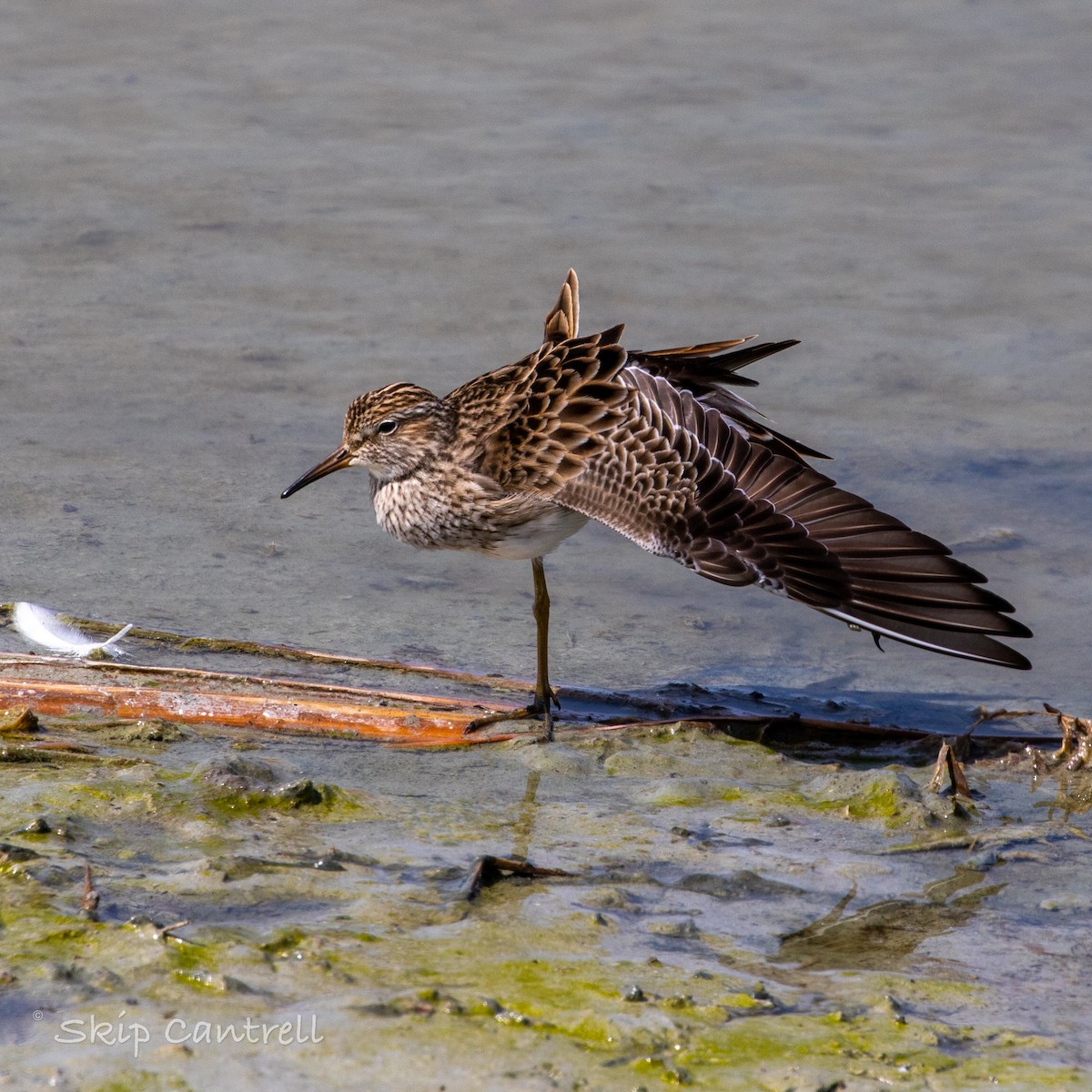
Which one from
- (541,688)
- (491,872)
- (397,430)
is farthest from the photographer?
(397,430)

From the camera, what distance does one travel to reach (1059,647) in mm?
7215

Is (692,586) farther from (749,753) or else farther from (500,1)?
(500,1)

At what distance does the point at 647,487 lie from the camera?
5.92 meters

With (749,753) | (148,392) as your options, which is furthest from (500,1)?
(749,753)

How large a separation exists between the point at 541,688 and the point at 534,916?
187 cm

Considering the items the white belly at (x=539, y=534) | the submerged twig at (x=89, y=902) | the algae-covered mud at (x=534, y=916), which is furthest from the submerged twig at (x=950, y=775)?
the submerged twig at (x=89, y=902)

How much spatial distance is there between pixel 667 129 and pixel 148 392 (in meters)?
4.77

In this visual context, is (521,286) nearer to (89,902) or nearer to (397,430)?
(397,430)

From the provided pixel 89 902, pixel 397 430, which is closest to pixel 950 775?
pixel 397 430

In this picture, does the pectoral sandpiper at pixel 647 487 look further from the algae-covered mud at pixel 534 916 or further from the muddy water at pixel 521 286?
the muddy water at pixel 521 286

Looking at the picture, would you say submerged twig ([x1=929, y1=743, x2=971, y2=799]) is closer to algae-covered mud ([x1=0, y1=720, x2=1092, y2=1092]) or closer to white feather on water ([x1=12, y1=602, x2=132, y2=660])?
algae-covered mud ([x1=0, y1=720, x2=1092, y2=1092])

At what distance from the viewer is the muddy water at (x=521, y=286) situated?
7250 mm

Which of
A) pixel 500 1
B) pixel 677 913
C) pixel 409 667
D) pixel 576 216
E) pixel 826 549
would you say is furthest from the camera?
pixel 500 1

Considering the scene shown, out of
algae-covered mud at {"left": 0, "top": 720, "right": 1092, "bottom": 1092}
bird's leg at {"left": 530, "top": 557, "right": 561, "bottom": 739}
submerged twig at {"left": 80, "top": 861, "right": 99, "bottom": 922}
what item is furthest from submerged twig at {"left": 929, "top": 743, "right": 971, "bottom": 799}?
submerged twig at {"left": 80, "top": 861, "right": 99, "bottom": 922}
